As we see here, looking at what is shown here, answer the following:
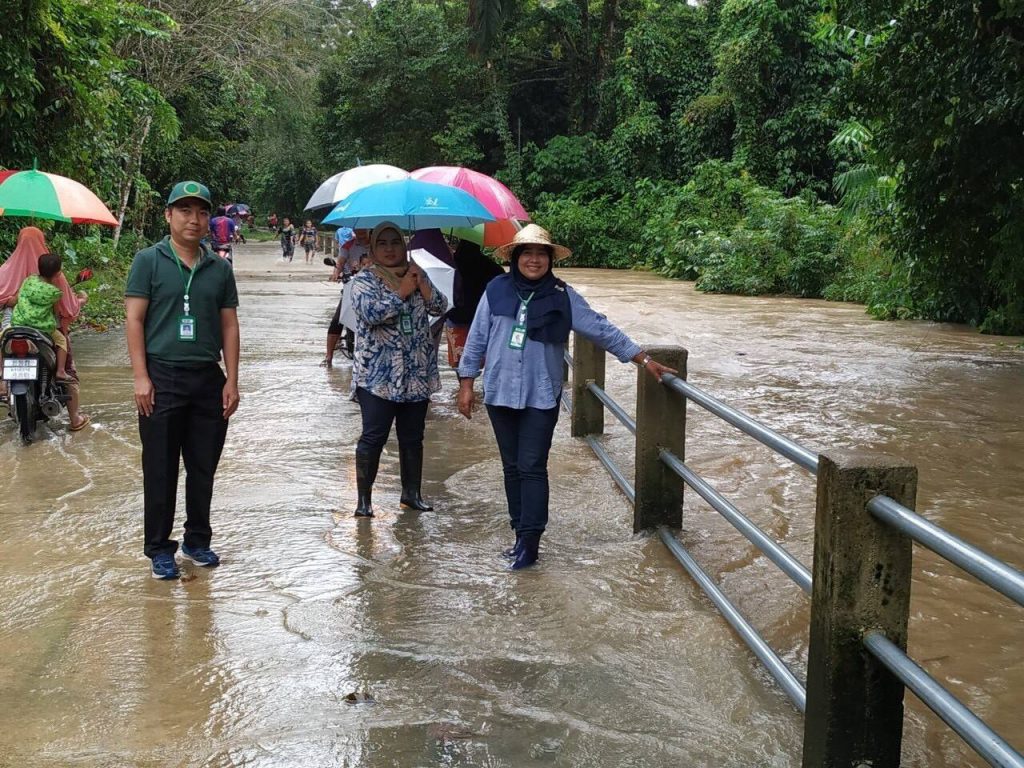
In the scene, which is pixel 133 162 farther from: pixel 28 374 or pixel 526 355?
pixel 526 355

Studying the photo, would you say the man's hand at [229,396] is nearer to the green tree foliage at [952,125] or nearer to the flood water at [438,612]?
the flood water at [438,612]

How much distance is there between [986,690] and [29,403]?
6814mm

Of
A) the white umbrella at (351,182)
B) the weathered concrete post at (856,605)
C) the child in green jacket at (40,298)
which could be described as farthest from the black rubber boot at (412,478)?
the white umbrella at (351,182)

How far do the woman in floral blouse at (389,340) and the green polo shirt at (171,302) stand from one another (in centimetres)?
105

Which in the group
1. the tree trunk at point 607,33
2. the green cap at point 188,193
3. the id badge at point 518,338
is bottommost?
the id badge at point 518,338

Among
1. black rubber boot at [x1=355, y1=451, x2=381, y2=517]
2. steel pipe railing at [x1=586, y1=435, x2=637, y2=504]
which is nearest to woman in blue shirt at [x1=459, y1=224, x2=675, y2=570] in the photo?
steel pipe railing at [x1=586, y1=435, x2=637, y2=504]

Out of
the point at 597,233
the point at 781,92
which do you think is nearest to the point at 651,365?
the point at 781,92

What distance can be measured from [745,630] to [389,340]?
2701 mm

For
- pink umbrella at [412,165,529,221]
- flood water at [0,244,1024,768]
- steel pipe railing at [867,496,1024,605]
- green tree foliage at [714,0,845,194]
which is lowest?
flood water at [0,244,1024,768]

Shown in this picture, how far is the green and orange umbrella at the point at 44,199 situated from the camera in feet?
27.0

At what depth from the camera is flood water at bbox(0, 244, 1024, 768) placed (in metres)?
3.66

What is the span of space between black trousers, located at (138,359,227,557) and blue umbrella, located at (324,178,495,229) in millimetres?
1971

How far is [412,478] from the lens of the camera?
257 inches

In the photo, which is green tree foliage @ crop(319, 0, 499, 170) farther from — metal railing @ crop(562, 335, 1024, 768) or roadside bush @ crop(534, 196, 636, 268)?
metal railing @ crop(562, 335, 1024, 768)
